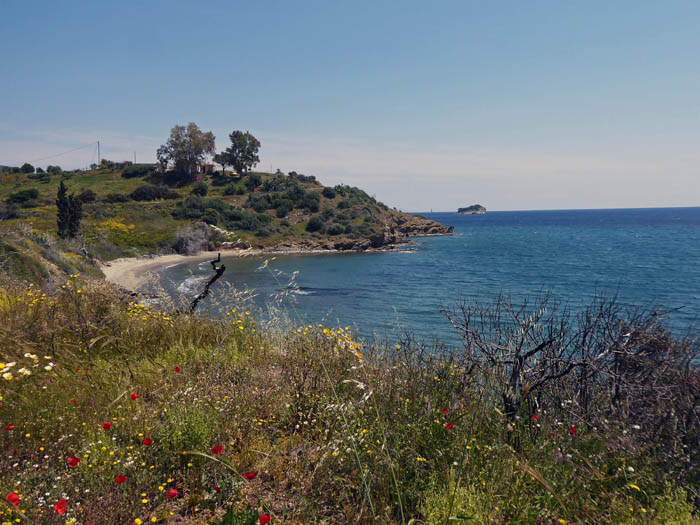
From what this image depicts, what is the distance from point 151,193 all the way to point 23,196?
19.1 meters

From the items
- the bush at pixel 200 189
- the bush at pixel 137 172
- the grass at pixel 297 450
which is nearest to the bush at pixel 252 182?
the bush at pixel 200 189

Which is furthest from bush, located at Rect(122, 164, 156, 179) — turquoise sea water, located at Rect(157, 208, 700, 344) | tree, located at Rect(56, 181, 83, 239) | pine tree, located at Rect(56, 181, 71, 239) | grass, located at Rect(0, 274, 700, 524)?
grass, located at Rect(0, 274, 700, 524)

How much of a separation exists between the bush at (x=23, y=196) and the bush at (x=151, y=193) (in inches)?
558

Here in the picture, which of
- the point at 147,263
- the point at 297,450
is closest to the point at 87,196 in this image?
the point at 147,263

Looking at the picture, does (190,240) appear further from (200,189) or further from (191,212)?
(200,189)

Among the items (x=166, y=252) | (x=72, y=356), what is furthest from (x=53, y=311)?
(x=166, y=252)

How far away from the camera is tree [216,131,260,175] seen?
97.9 m

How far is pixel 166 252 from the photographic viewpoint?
55281 mm

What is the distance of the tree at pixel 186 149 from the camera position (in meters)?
89.6

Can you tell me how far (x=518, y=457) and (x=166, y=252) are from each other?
58100 millimetres

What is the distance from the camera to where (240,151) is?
9838 cm

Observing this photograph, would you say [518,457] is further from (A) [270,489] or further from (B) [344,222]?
(B) [344,222]

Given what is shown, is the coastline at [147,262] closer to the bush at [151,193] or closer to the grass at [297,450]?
the grass at [297,450]

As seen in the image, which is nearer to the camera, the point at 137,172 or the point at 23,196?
the point at 23,196
